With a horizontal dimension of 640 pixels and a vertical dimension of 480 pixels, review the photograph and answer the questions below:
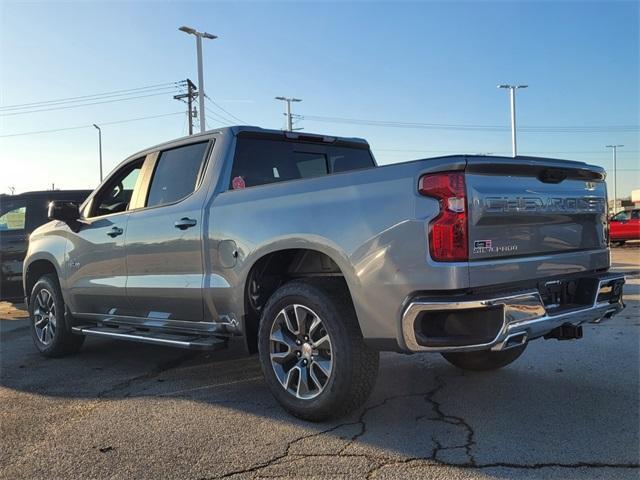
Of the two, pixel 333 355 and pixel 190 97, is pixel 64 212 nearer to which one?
pixel 333 355

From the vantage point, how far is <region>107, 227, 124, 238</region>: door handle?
5.33 metres

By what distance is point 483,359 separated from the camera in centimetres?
488

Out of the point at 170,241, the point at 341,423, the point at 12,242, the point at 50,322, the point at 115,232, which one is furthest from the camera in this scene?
the point at 12,242

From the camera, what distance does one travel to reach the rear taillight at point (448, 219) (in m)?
3.19

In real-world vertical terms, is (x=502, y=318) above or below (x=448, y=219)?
below

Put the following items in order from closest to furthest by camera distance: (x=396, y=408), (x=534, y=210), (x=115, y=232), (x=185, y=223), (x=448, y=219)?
(x=448, y=219) < (x=534, y=210) < (x=396, y=408) < (x=185, y=223) < (x=115, y=232)

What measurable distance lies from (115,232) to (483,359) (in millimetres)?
3426

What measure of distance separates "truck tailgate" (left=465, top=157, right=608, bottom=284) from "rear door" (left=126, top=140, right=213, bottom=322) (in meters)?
2.20

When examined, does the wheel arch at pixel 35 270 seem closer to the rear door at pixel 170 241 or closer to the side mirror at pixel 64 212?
the side mirror at pixel 64 212

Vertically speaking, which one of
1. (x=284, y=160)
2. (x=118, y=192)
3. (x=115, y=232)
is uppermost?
(x=284, y=160)

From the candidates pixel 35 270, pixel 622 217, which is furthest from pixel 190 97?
pixel 35 270

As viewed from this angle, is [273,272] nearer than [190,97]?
Yes

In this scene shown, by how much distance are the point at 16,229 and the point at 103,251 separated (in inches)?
177

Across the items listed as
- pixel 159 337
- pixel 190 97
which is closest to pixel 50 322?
pixel 159 337
